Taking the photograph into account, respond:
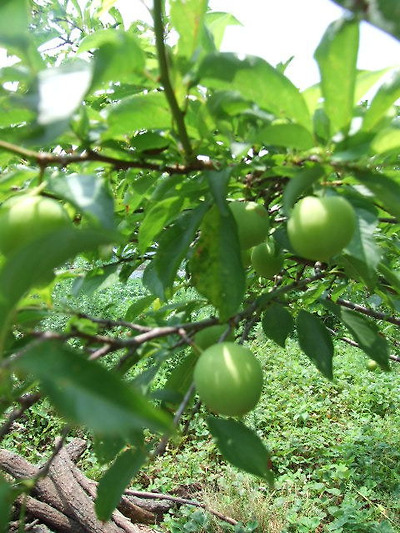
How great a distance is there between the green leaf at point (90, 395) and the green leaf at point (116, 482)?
37 cm

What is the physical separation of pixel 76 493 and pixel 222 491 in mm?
1016

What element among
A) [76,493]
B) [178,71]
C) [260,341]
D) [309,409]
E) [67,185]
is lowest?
[260,341]

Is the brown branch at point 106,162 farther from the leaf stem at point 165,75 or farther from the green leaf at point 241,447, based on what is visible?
the green leaf at point 241,447

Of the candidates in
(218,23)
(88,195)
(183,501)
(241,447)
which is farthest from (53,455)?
(183,501)

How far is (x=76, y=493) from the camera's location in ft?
8.57

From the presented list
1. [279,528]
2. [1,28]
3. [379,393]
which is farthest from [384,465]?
[1,28]

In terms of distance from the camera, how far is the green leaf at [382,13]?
49 cm

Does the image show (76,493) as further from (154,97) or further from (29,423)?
(154,97)

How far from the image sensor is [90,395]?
368 mm

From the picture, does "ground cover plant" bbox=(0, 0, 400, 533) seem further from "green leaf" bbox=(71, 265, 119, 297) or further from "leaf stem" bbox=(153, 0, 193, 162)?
"green leaf" bbox=(71, 265, 119, 297)

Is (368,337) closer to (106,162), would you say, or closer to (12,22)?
(106,162)

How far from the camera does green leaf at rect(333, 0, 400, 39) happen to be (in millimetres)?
490

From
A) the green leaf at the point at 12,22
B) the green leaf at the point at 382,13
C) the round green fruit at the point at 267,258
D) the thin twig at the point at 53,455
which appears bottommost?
the thin twig at the point at 53,455

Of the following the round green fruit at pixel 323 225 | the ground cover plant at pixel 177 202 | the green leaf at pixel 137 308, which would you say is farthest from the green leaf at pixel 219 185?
the green leaf at pixel 137 308
